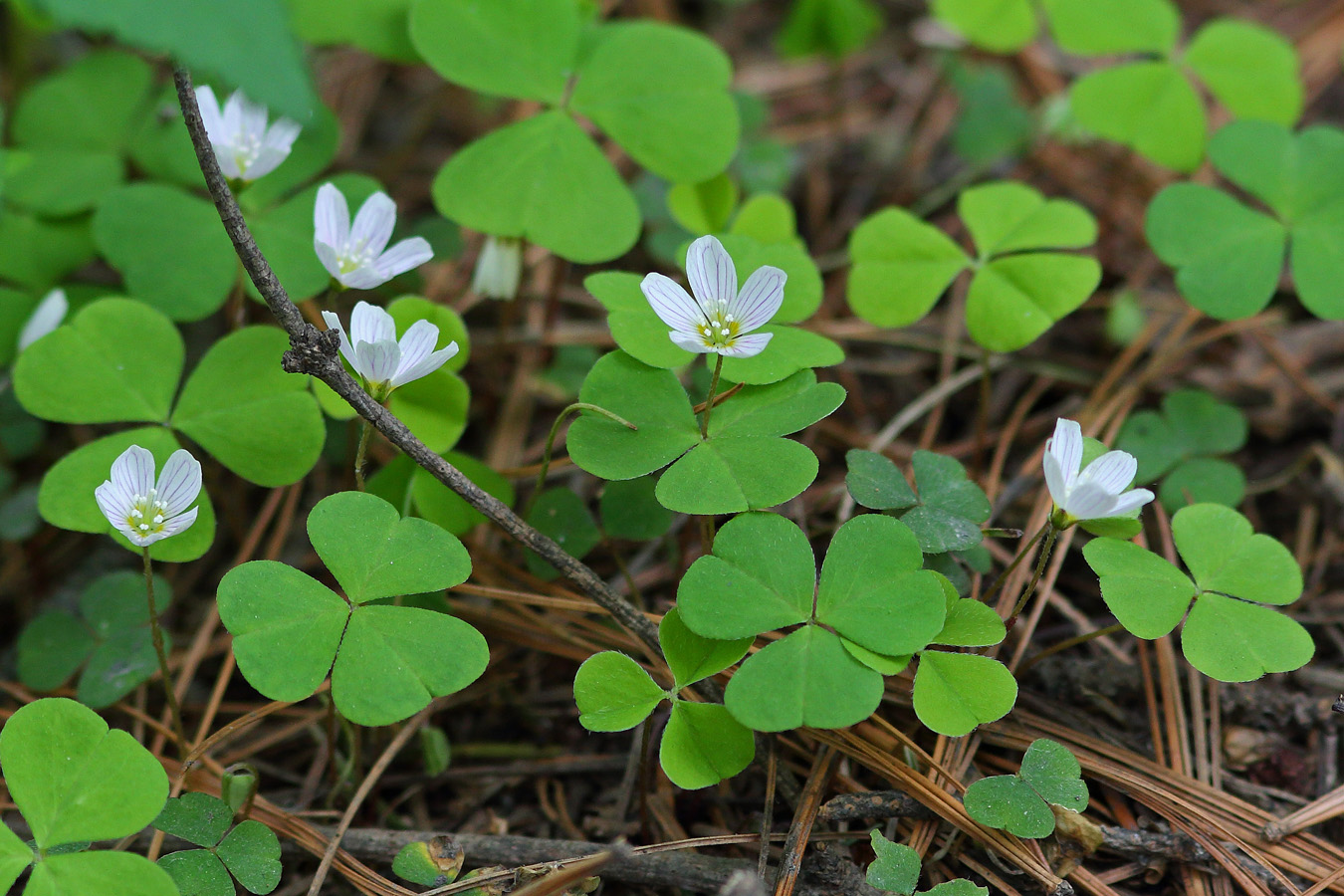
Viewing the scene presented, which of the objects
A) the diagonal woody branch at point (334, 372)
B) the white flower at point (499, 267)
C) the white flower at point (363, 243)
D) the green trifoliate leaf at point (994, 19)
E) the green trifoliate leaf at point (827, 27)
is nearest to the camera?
the diagonal woody branch at point (334, 372)

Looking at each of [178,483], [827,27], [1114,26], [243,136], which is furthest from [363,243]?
[1114,26]

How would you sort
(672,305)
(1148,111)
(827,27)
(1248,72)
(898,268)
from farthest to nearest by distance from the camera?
1. (827,27)
2. (1248,72)
3. (1148,111)
4. (898,268)
5. (672,305)

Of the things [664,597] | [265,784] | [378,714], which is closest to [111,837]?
[378,714]

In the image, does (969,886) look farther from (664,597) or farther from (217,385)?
(217,385)

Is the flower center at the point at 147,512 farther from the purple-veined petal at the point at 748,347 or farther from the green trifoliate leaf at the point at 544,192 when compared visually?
the purple-veined petal at the point at 748,347

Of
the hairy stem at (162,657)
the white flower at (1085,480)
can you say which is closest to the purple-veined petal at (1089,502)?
the white flower at (1085,480)

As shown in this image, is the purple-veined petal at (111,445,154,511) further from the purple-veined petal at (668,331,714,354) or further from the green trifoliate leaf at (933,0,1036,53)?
the green trifoliate leaf at (933,0,1036,53)

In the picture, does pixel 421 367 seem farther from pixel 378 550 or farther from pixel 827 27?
pixel 827 27
